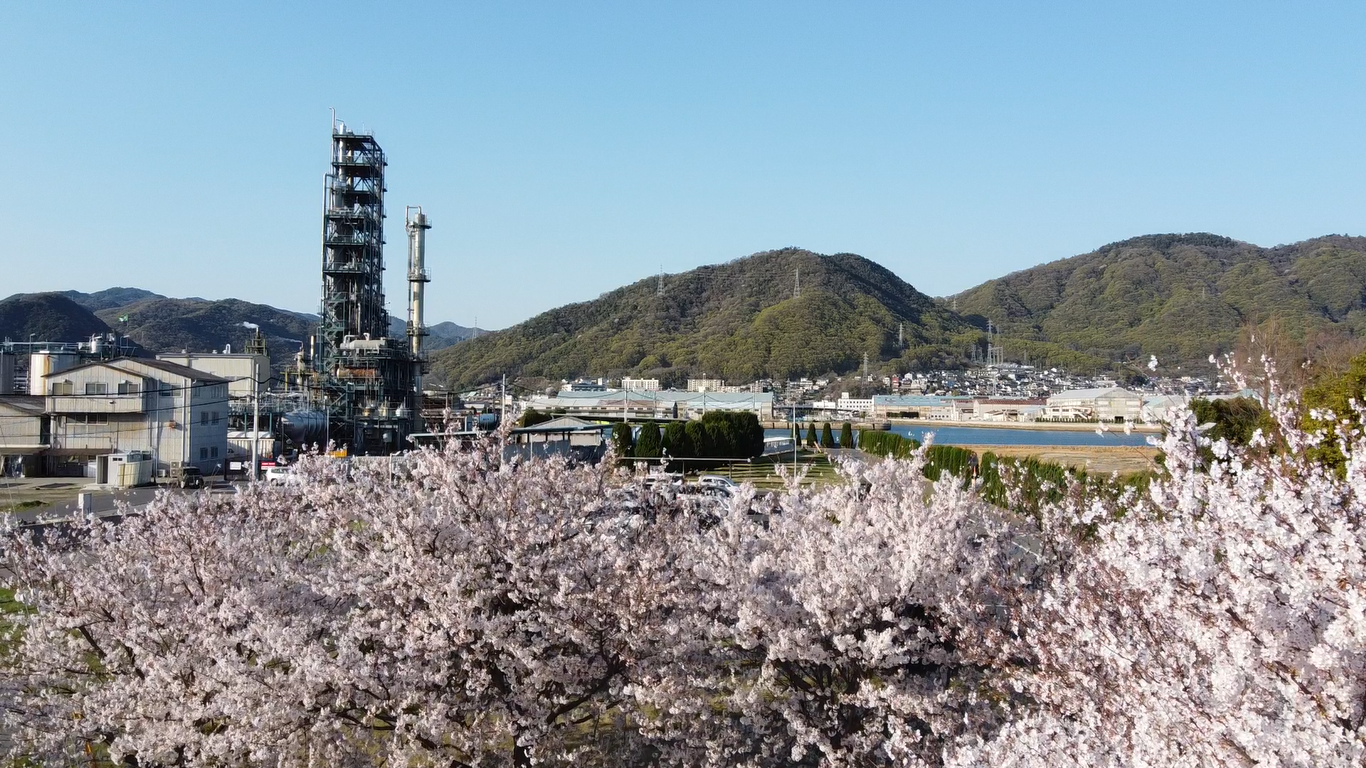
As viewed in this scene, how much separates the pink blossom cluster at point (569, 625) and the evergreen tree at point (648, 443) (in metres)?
26.8

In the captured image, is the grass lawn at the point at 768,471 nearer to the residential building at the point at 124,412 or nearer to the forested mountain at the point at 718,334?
the residential building at the point at 124,412

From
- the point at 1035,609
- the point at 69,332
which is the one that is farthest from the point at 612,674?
the point at 69,332

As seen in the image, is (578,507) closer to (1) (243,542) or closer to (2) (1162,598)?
(1) (243,542)

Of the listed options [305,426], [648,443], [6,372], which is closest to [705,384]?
[305,426]

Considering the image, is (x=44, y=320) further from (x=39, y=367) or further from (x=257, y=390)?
(x=257, y=390)

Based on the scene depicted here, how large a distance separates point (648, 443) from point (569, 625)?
30.2m

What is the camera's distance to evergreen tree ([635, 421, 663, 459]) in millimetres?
37188

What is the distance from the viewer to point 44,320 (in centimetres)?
12031

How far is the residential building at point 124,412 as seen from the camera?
34531 millimetres

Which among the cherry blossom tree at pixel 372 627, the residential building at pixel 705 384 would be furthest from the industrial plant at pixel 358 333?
the residential building at pixel 705 384

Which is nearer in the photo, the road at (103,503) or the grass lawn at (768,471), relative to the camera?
the road at (103,503)

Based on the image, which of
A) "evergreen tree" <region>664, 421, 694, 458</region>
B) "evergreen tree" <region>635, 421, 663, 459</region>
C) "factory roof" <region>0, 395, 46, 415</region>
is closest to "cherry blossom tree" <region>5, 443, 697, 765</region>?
"evergreen tree" <region>635, 421, 663, 459</region>

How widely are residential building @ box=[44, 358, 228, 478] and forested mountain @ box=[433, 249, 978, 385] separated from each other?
349 feet

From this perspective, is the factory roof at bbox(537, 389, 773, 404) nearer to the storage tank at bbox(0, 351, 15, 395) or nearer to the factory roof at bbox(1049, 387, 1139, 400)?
the factory roof at bbox(1049, 387, 1139, 400)
